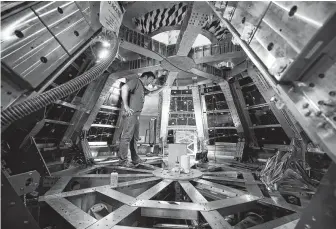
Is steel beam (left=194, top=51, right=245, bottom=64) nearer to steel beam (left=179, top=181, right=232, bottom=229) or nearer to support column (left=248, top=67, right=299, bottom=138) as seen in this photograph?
support column (left=248, top=67, right=299, bottom=138)

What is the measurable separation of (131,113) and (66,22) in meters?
3.31

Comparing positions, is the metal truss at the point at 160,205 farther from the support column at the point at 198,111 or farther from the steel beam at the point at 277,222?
the support column at the point at 198,111

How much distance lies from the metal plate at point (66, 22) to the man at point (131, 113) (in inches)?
122

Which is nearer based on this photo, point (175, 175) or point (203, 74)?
point (175, 175)

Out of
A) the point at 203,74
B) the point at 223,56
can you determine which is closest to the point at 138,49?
the point at 223,56

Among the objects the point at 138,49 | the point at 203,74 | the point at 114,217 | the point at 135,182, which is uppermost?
the point at 203,74

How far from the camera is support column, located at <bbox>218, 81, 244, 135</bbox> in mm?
5602

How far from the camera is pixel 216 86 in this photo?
6344mm

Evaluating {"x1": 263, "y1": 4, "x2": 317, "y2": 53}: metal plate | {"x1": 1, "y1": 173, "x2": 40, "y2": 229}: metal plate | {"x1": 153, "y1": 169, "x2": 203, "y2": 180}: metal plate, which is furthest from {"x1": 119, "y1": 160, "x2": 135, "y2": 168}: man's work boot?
{"x1": 263, "y1": 4, "x2": 317, "y2": 53}: metal plate

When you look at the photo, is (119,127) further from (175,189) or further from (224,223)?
(224,223)

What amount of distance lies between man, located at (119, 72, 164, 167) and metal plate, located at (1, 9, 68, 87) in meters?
3.30

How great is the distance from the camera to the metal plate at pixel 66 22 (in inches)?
55.0

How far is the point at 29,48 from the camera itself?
4.16 ft

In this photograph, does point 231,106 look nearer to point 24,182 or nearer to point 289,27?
point 289,27
